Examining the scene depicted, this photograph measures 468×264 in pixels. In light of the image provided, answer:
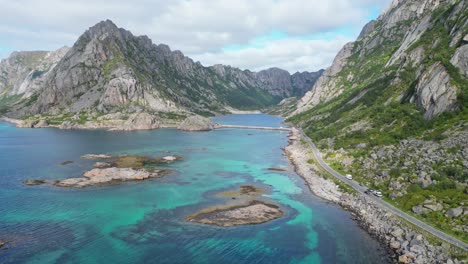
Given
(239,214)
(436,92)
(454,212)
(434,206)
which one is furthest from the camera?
(436,92)

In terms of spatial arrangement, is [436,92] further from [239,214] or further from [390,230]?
[239,214]

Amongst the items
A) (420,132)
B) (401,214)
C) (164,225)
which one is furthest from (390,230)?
(420,132)

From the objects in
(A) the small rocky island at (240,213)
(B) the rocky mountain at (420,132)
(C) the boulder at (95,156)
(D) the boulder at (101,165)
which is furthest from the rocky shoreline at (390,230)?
(C) the boulder at (95,156)

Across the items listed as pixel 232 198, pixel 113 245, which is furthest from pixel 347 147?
pixel 113 245

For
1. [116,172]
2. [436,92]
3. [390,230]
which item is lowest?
[390,230]

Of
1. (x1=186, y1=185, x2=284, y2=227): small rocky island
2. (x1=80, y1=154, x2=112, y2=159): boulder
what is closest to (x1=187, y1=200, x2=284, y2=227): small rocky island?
(x1=186, y1=185, x2=284, y2=227): small rocky island

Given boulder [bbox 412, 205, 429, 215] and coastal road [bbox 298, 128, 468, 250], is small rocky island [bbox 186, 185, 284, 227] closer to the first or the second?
coastal road [bbox 298, 128, 468, 250]

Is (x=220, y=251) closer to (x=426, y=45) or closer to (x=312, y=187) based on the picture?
(x=312, y=187)
